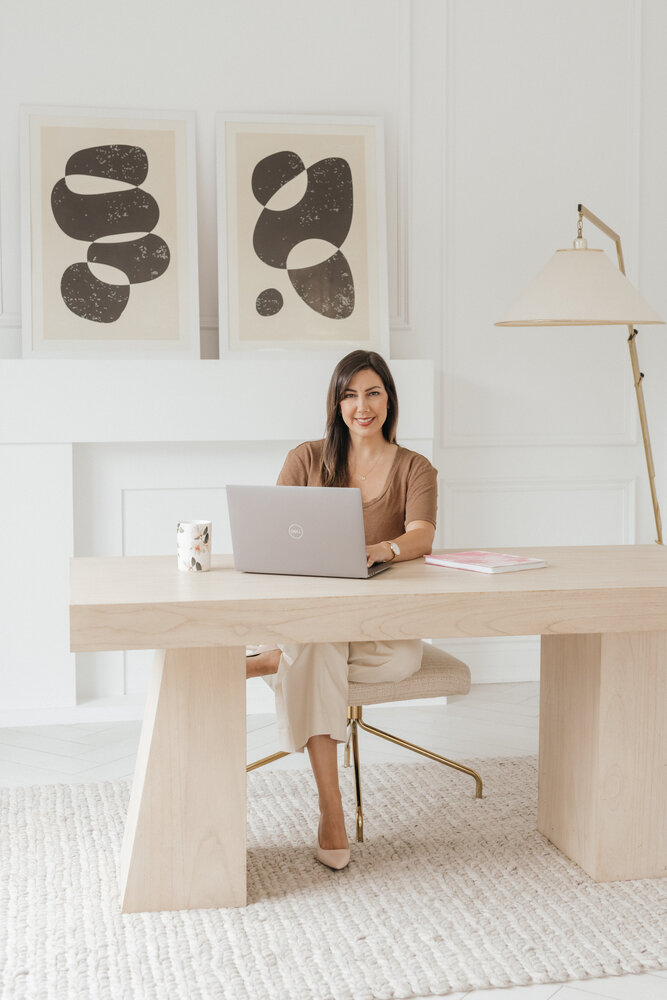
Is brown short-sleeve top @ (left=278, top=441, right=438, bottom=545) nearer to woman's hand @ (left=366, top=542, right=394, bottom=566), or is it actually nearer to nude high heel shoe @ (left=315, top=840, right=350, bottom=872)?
woman's hand @ (left=366, top=542, right=394, bottom=566)

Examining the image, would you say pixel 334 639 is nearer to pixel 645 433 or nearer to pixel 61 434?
pixel 61 434

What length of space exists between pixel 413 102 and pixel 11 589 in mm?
2404

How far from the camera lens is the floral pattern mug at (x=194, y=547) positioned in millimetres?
2520

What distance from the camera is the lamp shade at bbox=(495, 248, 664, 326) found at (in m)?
3.16

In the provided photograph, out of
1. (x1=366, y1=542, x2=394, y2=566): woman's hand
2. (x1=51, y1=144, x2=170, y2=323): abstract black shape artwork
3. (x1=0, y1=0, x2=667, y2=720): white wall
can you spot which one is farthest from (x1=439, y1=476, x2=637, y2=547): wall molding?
(x1=366, y1=542, x2=394, y2=566): woman's hand

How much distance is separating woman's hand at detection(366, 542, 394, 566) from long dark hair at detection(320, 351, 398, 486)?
0.50 metres

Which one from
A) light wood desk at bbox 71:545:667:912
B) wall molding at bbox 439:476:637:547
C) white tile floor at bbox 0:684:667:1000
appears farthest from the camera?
wall molding at bbox 439:476:637:547

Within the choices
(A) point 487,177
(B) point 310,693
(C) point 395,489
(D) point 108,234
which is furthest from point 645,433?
(D) point 108,234

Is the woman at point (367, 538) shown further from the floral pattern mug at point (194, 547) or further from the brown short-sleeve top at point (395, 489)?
the floral pattern mug at point (194, 547)

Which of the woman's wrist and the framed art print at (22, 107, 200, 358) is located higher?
the framed art print at (22, 107, 200, 358)

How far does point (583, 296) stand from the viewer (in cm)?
318

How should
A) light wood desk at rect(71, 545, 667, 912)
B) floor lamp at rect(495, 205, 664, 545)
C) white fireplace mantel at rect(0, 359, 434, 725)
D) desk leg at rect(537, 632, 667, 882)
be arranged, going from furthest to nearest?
white fireplace mantel at rect(0, 359, 434, 725), floor lamp at rect(495, 205, 664, 545), desk leg at rect(537, 632, 667, 882), light wood desk at rect(71, 545, 667, 912)

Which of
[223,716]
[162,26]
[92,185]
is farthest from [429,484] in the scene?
[162,26]

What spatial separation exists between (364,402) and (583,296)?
717 millimetres
